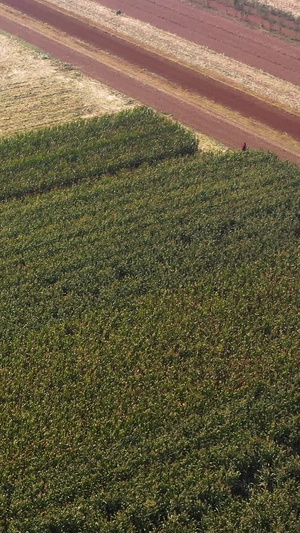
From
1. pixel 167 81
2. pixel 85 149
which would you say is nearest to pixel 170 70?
pixel 167 81

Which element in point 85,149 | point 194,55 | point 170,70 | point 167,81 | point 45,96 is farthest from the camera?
point 194,55

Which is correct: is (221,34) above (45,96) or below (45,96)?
above

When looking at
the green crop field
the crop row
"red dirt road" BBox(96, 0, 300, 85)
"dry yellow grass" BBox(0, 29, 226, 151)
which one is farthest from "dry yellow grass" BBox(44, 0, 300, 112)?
Result: the green crop field

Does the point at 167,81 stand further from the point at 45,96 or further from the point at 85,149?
the point at 85,149

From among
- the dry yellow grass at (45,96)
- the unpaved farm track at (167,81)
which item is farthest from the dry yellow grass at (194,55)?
the dry yellow grass at (45,96)

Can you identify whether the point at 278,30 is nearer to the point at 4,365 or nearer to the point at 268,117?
the point at 268,117

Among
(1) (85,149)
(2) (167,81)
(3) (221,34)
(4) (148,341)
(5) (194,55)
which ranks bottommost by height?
(4) (148,341)

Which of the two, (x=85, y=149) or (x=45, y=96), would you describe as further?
(x=45, y=96)

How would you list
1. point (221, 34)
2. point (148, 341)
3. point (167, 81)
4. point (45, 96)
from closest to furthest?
point (148, 341)
point (45, 96)
point (167, 81)
point (221, 34)

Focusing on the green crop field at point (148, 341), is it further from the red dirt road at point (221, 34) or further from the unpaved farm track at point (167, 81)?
the red dirt road at point (221, 34)
